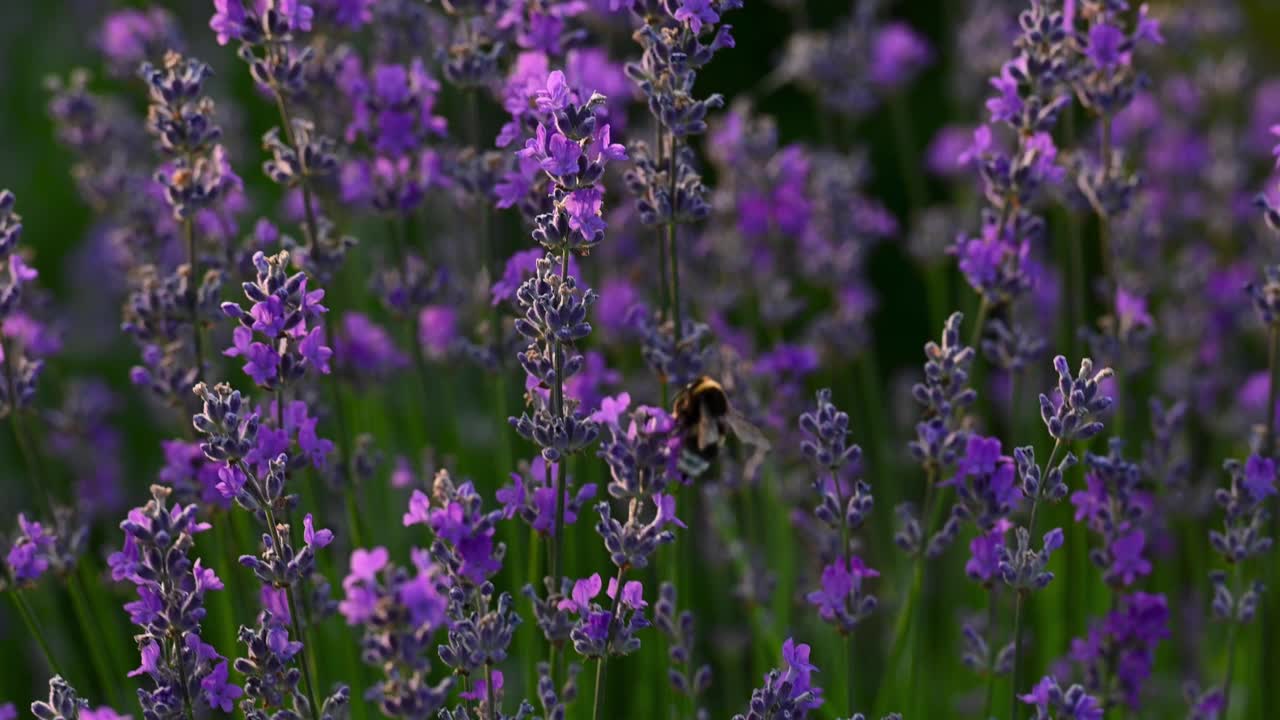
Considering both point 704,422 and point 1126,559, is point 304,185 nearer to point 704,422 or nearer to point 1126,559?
point 704,422

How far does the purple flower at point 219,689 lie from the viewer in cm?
207

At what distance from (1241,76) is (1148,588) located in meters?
1.75

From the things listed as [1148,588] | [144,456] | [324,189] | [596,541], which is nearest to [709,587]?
[596,541]

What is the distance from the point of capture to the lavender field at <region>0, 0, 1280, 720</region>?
202cm

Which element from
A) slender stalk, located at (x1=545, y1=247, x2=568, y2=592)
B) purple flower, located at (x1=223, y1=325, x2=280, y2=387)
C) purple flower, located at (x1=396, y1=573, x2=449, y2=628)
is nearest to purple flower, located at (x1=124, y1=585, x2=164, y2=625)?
purple flower, located at (x1=223, y1=325, x2=280, y2=387)

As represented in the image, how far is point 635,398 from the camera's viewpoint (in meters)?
3.73

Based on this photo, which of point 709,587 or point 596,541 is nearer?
point 596,541

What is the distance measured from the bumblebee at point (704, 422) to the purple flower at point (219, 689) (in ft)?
2.47

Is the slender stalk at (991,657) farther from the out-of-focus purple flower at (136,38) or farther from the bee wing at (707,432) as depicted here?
the out-of-focus purple flower at (136,38)

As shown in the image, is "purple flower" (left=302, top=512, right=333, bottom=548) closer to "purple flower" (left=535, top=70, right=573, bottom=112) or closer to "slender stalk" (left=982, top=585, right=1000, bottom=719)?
"purple flower" (left=535, top=70, right=573, bottom=112)

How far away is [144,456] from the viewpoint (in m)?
5.20

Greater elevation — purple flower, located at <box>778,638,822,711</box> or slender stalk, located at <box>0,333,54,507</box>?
slender stalk, located at <box>0,333,54,507</box>

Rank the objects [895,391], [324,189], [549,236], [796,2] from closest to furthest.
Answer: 1. [549,236]
2. [324,189]
3. [796,2]
4. [895,391]

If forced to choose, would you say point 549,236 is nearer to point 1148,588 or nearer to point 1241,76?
point 1148,588
